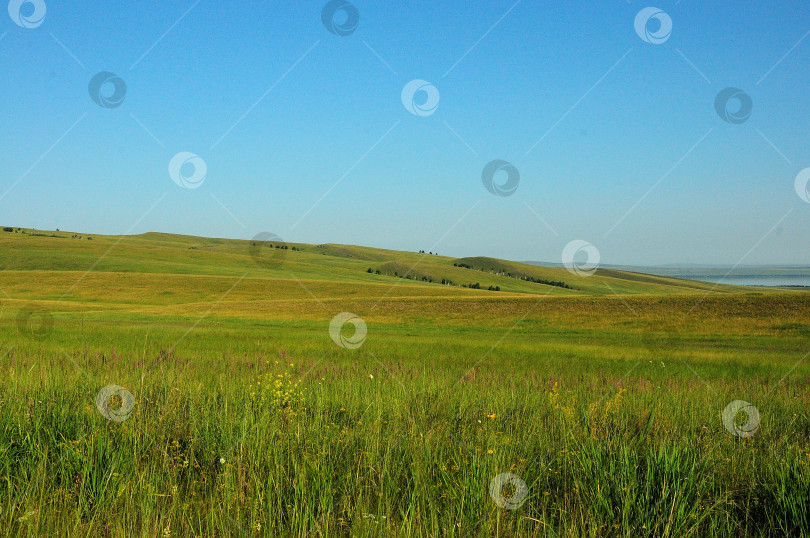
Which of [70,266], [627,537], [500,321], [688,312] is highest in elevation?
[70,266]

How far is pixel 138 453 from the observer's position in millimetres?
5148

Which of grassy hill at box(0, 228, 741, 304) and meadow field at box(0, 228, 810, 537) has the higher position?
grassy hill at box(0, 228, 741, 304)

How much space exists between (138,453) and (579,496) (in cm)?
407

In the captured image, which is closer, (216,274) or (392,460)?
(392,460)

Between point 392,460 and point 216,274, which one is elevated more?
point 216,274

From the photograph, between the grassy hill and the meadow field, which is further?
the grassy hill

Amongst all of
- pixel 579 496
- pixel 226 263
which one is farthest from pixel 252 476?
pixel 226 263

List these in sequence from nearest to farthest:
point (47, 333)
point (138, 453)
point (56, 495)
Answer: point (56, 495) < point (138, 453) < point (47, 333)

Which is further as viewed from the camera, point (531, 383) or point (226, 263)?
point (226, 263)

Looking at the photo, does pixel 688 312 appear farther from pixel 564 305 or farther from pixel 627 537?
pixel 627 537

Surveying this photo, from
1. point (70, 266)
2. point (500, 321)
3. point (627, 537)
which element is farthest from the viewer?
point (70, 266)

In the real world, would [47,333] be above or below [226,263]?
below

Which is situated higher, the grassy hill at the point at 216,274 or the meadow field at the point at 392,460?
the grassy hill at the point at 216,274

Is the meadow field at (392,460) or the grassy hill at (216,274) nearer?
the meadow field at (392,460)
